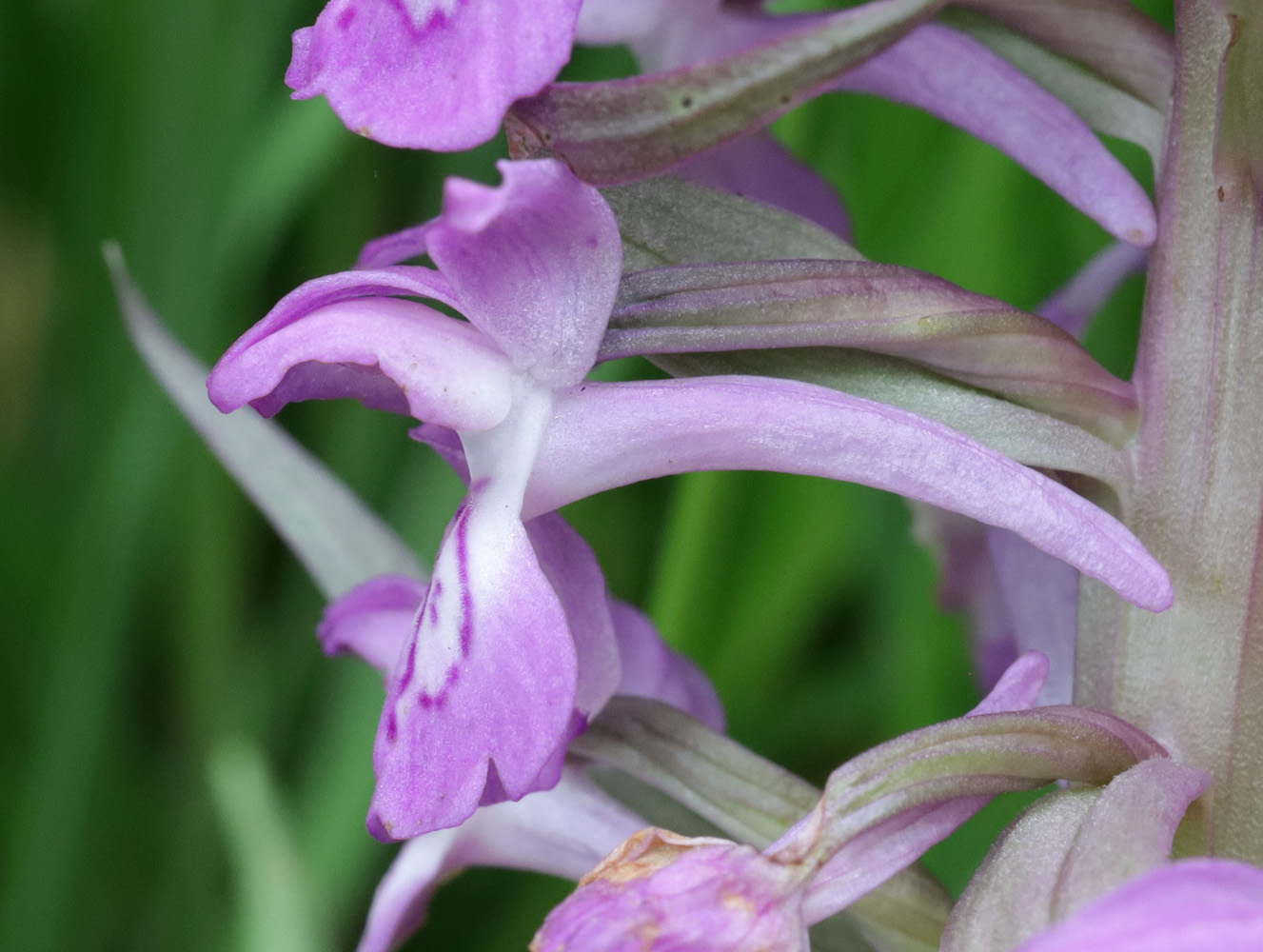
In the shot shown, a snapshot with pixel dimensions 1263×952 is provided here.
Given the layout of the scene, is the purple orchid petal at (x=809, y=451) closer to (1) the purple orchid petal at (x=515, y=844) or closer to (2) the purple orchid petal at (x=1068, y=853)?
(2) the purple orchid petal at (x=1068, y=853)

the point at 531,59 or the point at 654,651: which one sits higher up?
the point at 531,59

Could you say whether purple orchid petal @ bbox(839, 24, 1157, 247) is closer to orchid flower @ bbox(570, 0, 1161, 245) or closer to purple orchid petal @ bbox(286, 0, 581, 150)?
orchid flower @ bbox(570, 0, 1161, 245)

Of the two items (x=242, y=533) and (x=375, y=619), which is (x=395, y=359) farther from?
(x=242, y=533)

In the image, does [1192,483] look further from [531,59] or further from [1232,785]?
[531,59]

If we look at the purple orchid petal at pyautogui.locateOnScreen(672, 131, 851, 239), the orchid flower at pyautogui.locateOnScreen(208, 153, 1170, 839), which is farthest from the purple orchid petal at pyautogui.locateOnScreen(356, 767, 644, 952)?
the purple orchid petal at pyautogui.locateOnScreen(672, 131, 851, 239)

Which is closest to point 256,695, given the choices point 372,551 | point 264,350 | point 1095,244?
point 372,551

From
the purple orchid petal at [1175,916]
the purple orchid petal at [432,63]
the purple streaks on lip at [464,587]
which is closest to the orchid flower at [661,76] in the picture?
the purple orchid petal at [432,63]
